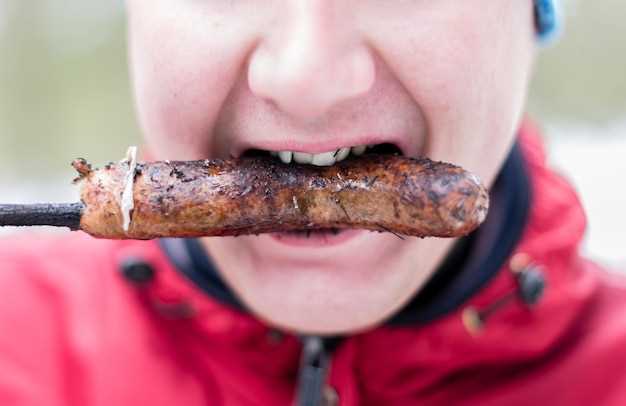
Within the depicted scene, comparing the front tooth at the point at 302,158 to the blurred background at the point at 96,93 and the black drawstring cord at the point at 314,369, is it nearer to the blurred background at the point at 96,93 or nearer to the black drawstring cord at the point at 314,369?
the black drawstring cord at the point at 314,369

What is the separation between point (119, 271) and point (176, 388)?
1.07ft

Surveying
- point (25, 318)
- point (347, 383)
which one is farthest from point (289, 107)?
point (25, 318)

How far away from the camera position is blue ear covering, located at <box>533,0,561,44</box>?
4.02ft

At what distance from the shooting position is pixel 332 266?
1.16 meters

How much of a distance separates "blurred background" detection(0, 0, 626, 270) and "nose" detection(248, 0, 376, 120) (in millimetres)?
2862

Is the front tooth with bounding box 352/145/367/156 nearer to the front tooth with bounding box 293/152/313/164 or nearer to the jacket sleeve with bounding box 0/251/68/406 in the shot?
the front tooth with bounding box 293/152/313/164

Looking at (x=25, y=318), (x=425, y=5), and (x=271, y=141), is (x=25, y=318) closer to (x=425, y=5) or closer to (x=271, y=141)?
(x=271, y=141)

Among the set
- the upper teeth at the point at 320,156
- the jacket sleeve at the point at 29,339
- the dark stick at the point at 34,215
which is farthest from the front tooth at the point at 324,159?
the jacket sleeve at the point at 29,339

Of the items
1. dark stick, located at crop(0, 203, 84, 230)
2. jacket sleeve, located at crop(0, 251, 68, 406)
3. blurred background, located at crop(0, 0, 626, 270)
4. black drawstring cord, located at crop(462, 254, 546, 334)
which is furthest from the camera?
blurred background, located at crop(0, 0, 626, 270)

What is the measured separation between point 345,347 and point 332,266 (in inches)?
11.4

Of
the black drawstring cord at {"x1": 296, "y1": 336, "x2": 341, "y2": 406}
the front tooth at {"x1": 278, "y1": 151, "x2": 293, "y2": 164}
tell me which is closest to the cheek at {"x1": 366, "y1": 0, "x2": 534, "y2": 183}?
the front tooth at {"x1": 278, "y1": 151, "x2": 293, "y2": 164}

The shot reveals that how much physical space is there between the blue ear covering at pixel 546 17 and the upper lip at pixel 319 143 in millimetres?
369

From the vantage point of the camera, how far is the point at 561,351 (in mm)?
1463

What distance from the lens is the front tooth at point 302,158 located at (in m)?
1.09
